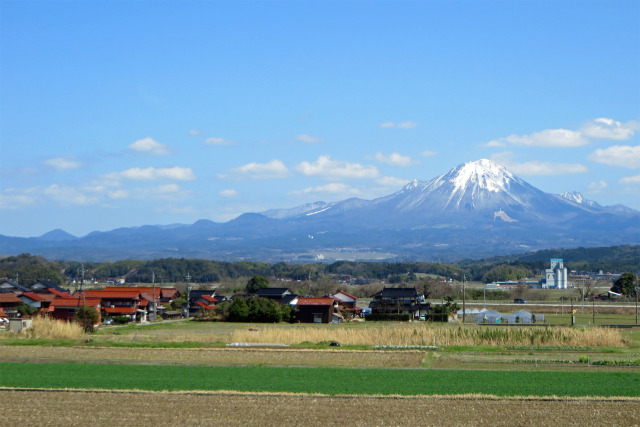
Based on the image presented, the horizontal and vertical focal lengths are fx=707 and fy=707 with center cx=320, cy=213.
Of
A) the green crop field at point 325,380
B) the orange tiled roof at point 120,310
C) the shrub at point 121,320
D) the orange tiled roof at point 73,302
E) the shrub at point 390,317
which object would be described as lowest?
the shrub at point 390,317

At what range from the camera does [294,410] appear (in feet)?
40.9

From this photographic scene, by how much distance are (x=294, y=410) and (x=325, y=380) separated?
331 centimetres

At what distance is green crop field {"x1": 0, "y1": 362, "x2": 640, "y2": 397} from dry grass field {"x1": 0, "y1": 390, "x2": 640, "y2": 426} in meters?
0.85

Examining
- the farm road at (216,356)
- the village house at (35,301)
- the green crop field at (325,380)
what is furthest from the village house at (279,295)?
the green crop field at (325,380)

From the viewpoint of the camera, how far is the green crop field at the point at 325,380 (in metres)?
14.4

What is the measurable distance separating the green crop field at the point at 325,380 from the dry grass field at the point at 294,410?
0.85 m

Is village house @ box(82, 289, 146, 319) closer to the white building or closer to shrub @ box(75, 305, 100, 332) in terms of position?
shrub @ box(75, 305, 100, 332)

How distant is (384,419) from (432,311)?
31.4 m

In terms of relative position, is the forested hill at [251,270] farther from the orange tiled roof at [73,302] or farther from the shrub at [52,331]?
the shrub at [52,331]

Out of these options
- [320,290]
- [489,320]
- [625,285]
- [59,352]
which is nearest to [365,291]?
[320,290]

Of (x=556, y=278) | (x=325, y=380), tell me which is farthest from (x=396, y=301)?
(x=556, y=278)

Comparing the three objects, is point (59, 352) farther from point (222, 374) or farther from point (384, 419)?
point (384, 419)

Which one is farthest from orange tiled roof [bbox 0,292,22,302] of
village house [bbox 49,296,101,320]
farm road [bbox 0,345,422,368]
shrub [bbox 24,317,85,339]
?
farm road [bbox 0,345,422,368]

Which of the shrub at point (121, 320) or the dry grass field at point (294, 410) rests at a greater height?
the dry grass field at point (294, 410)
